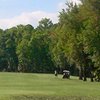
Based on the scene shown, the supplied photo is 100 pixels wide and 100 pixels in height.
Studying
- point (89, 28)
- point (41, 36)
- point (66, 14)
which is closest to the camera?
point (89, 28)

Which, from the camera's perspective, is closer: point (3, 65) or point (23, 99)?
point (23, 99)

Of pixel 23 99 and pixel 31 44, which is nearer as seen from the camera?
pixel 23 99

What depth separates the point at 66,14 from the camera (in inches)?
2933

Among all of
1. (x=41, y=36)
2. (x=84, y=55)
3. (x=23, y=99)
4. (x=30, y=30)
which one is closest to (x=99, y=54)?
(x=84, y=55)

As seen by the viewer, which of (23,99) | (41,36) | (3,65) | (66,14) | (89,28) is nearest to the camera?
(23,99)

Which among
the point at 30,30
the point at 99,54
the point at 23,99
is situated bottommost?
the point at 23,99

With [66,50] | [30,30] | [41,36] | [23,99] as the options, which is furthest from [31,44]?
[23,99]

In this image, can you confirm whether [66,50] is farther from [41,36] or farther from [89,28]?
[41,36]

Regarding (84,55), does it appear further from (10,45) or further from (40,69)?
(10,45)

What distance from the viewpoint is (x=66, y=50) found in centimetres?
7800

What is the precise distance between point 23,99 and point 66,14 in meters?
45.4

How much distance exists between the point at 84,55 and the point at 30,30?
281ft

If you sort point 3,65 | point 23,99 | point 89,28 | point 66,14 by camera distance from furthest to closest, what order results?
point 3,65
point 66,14
point 89,28
point 23,99

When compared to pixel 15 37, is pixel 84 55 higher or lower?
lower
